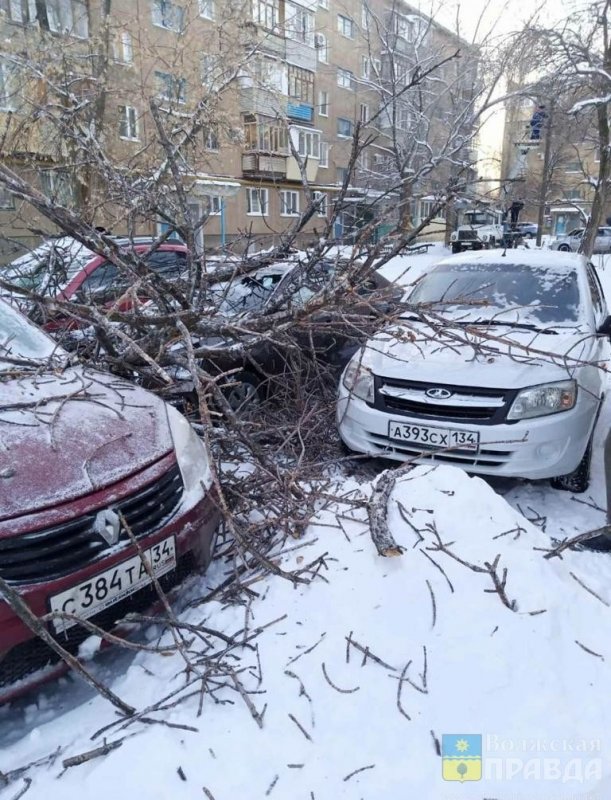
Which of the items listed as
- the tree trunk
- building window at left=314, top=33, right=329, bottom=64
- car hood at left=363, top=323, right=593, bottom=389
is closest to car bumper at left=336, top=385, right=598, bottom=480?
car hood at left=363, top=323, right=593, bottom=389

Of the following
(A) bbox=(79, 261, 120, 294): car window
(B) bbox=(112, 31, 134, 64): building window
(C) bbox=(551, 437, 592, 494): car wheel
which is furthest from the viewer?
(B) bbox=(112, 31, 134, 64): building window

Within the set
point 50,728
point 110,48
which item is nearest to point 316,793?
point 50,728

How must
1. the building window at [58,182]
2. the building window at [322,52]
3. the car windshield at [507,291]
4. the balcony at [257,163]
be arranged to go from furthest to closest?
the building window at [322,52] → the balcony at [257,163] → the building window at [58,182] → the car windshield at [507,291]

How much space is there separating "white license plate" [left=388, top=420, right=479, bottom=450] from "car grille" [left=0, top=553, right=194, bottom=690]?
1.81 meters

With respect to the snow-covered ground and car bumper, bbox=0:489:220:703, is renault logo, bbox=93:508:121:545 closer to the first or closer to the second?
car bumper, bbox=0:489:220:703

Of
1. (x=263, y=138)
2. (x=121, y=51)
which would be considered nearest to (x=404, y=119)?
(x=263, y=138)

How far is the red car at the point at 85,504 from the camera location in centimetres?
199

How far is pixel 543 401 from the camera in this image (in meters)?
3.60

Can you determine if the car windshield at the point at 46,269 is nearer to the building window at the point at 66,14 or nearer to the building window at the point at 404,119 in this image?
the building window at the point at 404,119

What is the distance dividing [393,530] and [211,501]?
89 centimetres

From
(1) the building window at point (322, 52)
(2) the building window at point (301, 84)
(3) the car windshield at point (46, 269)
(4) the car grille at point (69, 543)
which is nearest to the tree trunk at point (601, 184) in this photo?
(3) the car windshield at point (46, 269)

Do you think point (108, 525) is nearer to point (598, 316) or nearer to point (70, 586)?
point (70, 586)

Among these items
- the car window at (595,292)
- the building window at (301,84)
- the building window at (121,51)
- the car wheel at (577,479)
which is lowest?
the car wheel at (577,479)

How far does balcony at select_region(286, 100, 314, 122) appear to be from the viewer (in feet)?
93.8
